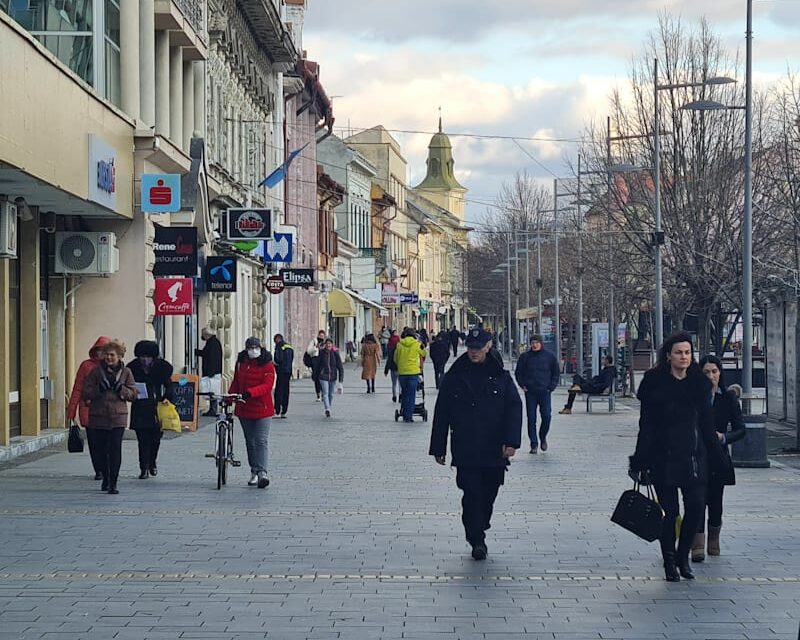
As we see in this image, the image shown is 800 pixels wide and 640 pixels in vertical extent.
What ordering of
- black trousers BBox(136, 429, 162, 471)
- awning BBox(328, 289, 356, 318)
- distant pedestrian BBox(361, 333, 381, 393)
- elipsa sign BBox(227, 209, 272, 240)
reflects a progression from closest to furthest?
black trousers BBox(136, 429, 162, 471), elipsa sign BBox(227, 209, 272, 240), distant pedestrian BBox(361, 333, 381, 393), awning BBox(328, 289, 356, 318)

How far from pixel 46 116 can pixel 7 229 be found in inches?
70.7

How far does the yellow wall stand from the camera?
1595 cm

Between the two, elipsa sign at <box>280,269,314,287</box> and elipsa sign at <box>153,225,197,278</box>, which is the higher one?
elipsa sign at <box>280,269,314,287</box>

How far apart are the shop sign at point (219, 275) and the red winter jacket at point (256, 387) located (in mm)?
14669

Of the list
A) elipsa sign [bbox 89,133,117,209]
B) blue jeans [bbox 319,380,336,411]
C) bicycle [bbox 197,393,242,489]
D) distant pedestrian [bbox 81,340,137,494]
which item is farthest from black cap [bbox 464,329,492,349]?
blue jeans [bbox 319,380,336,411]

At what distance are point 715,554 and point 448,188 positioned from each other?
15373cm

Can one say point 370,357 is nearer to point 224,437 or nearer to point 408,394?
point 408,394

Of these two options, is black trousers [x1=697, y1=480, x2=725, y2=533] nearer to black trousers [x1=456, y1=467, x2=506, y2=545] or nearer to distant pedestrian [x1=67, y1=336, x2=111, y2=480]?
black trousers [x1=456, y1=467, x2=506, y2=545]

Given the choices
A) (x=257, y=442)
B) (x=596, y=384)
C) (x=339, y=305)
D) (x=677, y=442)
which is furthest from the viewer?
(x=339, y=305)

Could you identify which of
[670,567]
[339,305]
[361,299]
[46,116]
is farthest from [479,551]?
[361,299]

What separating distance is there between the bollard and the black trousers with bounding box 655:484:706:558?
27.9ft

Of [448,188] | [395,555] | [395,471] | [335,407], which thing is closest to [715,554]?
[395,555]

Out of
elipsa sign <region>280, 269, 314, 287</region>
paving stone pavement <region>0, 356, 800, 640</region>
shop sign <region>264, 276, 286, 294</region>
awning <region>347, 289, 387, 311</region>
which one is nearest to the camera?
paving stone pavement <region>0, 356, 800, 640</region>

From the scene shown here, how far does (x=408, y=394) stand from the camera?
28641 millimetres
